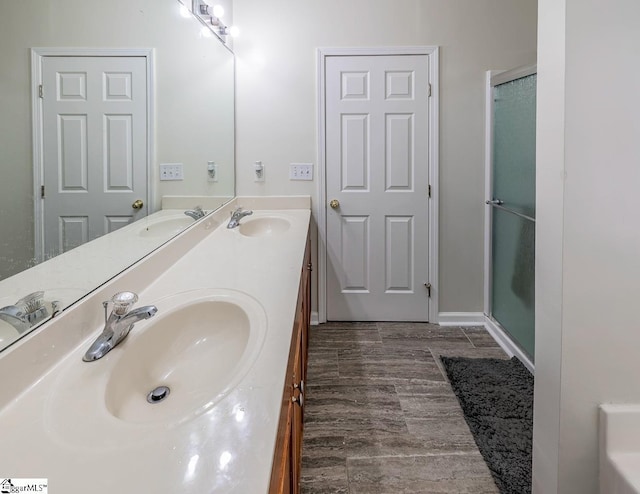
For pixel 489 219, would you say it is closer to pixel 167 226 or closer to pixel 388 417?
pixel 388 417

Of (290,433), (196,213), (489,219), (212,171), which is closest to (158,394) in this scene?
(290,433)

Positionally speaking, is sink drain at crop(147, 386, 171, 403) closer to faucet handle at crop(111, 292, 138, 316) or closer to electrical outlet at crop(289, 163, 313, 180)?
faucet handle at crop(111, 292, 138, 316)

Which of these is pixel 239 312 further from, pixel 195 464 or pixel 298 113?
pixel 298 113

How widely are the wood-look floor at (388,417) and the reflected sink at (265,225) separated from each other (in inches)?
31.4

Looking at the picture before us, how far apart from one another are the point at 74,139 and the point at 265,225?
1.65 metres

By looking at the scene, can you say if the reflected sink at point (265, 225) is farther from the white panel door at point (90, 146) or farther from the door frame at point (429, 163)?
the white panel door at point (90, 146)

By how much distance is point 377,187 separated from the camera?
9.72 ft

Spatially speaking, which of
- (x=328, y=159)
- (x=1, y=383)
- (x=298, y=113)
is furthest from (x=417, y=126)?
(x=1, y=383)

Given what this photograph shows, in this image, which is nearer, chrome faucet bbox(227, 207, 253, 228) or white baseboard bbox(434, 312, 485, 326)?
chrome faucet bbox(227, 207, 253, 228)

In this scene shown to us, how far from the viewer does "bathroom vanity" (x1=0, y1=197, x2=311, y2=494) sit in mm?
549

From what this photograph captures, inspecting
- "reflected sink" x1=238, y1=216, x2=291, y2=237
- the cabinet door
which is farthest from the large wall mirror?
"reflected sink" x1=238, y1=216, x2=291, y2=237

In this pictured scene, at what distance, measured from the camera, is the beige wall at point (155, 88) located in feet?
2.61

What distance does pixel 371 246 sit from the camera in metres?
3.03

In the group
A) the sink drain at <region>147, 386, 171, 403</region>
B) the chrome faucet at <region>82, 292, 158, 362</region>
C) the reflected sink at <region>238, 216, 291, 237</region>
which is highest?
the reflected sink at <region>238, 216, 291, 237</region>
